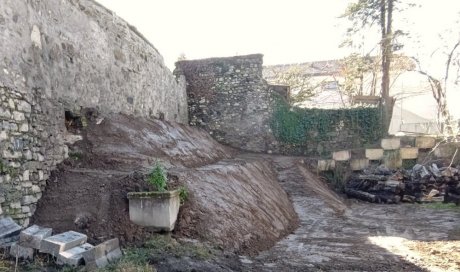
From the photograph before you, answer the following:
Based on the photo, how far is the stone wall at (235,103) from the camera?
15.3m

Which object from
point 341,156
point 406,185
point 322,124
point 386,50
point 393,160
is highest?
point 386,50

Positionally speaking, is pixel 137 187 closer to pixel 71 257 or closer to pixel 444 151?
pixel 71 257

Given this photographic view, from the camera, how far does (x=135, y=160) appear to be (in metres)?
6.69

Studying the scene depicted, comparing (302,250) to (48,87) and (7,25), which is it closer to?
(48,87)

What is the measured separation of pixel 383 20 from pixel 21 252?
16.4 meters

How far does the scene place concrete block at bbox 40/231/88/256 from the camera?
399 cm

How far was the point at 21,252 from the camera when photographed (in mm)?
4047

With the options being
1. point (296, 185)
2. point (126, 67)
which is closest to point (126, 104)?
Answer: point (126, 67)

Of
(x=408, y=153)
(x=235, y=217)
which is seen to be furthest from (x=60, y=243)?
(x=408, y=153)

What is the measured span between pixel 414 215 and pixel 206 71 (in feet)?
32.0

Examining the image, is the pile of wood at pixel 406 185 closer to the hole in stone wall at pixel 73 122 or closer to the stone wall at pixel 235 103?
the stone wall at pixel 235 103

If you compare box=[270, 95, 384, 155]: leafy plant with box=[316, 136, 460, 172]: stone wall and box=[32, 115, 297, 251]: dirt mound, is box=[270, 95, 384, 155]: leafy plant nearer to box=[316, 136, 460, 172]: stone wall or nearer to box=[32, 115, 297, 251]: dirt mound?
box=[316, 136, 460, 172]: stone wall

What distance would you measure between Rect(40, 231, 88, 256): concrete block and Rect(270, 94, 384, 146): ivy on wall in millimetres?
11694

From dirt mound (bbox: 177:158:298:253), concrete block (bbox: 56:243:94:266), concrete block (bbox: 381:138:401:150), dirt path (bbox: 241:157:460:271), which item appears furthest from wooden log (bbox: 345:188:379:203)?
concrete block (bbox: 56:243:94:266)
